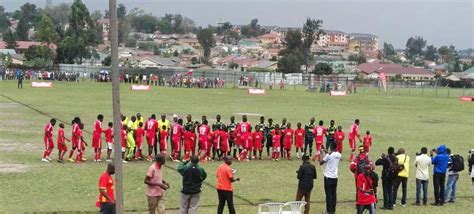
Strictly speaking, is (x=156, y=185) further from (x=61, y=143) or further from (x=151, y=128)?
(x=151, y=128)

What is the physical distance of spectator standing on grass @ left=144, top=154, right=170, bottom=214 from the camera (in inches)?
565

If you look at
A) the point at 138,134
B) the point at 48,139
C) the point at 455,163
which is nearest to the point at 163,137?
the point at 138,134

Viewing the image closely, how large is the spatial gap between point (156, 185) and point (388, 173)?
614 cm

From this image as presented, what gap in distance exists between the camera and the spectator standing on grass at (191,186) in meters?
14.7

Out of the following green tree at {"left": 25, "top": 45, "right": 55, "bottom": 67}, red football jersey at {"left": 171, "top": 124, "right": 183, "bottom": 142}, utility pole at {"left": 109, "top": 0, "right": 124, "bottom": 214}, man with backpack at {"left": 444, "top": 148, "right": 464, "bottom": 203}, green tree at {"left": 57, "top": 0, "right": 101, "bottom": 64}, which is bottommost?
man with backpack at {"left": 444, "top": 148, "right": 464, "bottom": 203}

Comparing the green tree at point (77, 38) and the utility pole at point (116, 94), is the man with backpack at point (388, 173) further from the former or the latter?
the green tree at point (77, 38)

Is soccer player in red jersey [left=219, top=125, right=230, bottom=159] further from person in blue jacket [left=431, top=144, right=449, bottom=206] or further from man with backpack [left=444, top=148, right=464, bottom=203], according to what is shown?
man with backpack [left=444, top=148, right=464, bottom=203]

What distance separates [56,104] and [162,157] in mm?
33508

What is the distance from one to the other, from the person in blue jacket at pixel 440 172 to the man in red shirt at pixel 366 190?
365cm

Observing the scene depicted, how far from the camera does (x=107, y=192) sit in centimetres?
1330

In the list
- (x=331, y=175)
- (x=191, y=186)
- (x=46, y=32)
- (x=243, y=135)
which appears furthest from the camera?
(x=46, y=32)

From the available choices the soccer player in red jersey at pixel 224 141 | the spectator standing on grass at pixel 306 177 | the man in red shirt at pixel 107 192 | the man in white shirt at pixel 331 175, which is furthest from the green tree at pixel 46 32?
the man in red shirt at pixel 107 192

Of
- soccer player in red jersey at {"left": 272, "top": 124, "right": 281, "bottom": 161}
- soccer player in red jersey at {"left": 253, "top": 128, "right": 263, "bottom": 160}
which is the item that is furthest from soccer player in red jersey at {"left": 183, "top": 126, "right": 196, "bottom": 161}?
soccer player in red jersey at {"left": 272, "top": 124, "right": 281, "bottom": 161}

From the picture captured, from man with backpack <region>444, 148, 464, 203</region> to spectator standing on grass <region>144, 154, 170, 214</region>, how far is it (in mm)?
8216
